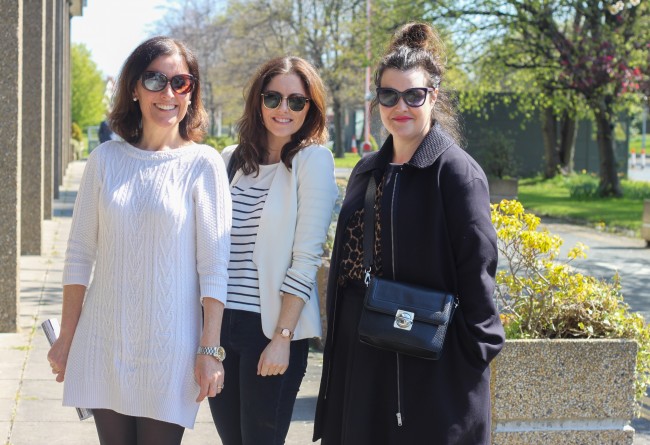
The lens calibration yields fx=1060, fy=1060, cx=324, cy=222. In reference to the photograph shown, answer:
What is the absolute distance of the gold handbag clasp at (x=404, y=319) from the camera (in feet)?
10.7

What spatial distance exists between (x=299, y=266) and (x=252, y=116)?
61cm

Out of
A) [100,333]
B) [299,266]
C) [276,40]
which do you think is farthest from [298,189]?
[276,40]

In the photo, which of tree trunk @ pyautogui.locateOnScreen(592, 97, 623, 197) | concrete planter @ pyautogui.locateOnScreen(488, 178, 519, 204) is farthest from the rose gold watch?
tree trunk @ pyautogui.locateOnScreen(592, 97, 623, 197)

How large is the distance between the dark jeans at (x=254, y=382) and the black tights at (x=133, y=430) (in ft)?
1.19

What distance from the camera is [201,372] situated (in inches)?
130

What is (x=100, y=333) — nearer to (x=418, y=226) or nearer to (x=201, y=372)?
(x=201, y=372)

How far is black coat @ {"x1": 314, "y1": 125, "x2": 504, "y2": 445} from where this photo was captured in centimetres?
328

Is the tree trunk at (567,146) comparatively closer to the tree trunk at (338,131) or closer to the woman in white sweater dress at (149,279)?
the tree trunk at (338,131)

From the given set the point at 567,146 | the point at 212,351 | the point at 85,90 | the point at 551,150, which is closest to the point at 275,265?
the point at 212,351

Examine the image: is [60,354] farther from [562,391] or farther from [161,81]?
[562,391]

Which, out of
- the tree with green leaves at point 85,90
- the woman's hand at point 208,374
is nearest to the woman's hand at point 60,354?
the woman's hand at point 208,374

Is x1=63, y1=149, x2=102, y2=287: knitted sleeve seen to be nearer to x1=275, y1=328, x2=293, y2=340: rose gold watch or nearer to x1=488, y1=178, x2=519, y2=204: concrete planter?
x1=275, y1=328, x2=293, y2=340: rose gold watch

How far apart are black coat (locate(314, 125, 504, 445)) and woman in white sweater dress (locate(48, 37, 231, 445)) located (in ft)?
1.68

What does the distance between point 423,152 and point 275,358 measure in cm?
86
